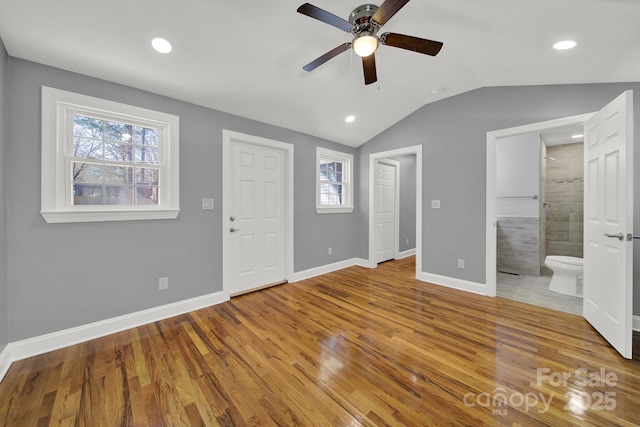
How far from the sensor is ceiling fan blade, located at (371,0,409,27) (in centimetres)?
146

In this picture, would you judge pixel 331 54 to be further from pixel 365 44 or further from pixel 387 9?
pixel 387 9

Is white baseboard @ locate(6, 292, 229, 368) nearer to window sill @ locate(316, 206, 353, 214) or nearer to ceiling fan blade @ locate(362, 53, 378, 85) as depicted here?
window sill @ locate(316, 206, 353, 214)

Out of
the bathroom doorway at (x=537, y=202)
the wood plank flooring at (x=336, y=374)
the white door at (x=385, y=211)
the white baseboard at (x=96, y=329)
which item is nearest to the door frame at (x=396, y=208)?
the white door at (x=385, y=211)

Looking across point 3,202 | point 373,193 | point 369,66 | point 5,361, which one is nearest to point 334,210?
point 373,193

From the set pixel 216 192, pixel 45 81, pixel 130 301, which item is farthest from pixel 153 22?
pixel 130 301

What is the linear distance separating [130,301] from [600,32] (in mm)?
4659

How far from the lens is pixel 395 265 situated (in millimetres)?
4840

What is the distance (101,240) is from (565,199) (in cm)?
689

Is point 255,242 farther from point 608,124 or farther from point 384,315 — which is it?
point 608,124

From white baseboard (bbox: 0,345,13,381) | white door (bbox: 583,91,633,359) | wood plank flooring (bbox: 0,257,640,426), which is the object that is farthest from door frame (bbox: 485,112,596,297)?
white baseboard (bbox: 0,345,13,381)

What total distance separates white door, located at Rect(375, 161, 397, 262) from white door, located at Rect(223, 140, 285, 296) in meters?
2.04

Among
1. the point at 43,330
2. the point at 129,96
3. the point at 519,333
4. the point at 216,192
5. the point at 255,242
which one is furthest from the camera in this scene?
the point at 255,242

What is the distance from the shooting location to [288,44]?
224cm

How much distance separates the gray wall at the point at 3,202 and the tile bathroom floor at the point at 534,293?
4961 mm
